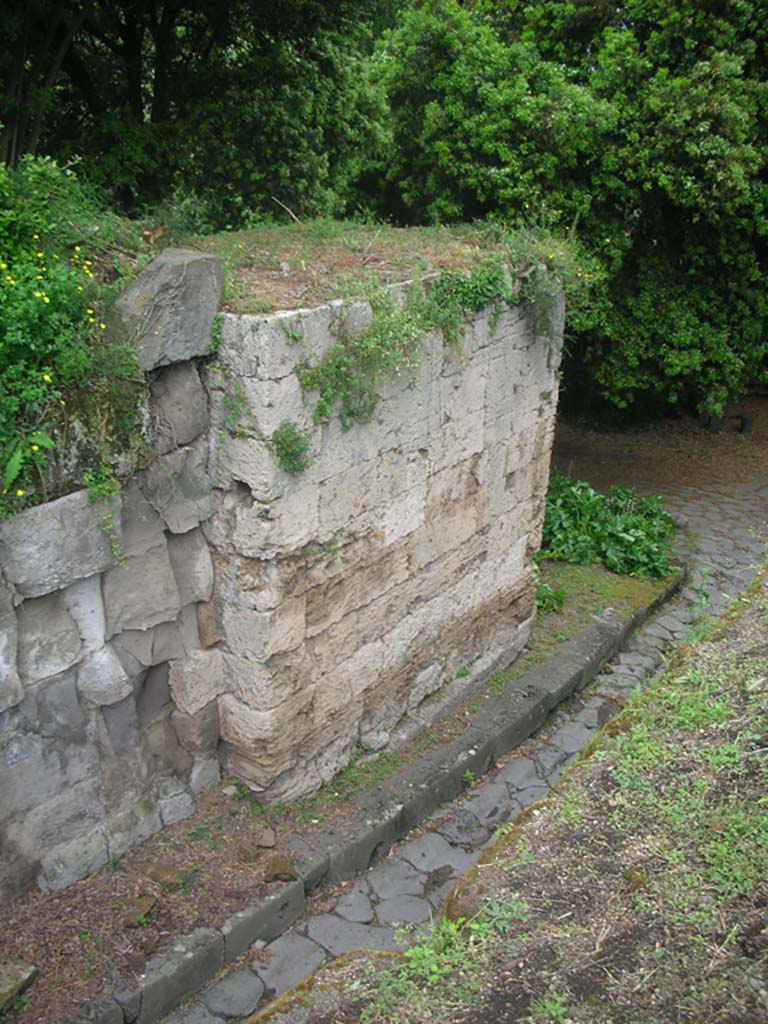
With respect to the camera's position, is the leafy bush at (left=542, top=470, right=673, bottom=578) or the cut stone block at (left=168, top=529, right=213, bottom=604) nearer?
the cut stone block at (left=168, top=529, right=213, bottom=604)

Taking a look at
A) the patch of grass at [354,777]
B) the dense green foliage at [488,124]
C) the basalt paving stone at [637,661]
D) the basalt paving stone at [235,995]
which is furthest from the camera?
the dense green foliage at [488,124]

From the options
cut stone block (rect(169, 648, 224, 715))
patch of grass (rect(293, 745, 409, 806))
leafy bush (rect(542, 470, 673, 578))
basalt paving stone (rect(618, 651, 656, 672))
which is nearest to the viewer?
cut stone block (rect(169, 648, 224, 715))

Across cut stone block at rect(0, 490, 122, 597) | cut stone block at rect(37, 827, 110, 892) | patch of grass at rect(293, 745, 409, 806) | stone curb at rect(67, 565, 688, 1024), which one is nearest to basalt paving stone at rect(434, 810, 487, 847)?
stone curb at rect(67, 565, 688, 1024)

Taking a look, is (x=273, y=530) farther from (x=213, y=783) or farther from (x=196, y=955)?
(x=196, y=955)

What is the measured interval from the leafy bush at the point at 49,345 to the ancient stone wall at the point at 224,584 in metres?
0.16

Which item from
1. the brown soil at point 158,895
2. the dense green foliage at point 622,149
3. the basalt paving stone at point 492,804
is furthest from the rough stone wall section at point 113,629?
the dense green foliage at point 622,149

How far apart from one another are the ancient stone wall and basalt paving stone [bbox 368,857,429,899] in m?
0.64

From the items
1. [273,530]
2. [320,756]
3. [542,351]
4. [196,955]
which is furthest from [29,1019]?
[542,351]

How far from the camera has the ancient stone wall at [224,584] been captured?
409cm

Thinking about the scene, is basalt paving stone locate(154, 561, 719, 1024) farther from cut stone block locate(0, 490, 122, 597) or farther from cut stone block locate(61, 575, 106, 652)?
cut stone block locate(0, 490, 122, 597)

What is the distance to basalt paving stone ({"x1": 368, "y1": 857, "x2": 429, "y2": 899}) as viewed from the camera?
5055 mm

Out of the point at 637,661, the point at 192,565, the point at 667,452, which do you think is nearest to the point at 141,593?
the point at 192,565

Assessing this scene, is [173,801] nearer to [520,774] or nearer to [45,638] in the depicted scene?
[45,638]

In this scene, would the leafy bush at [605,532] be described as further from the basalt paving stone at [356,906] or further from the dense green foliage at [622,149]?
the basalt paving stone at [356,906]
